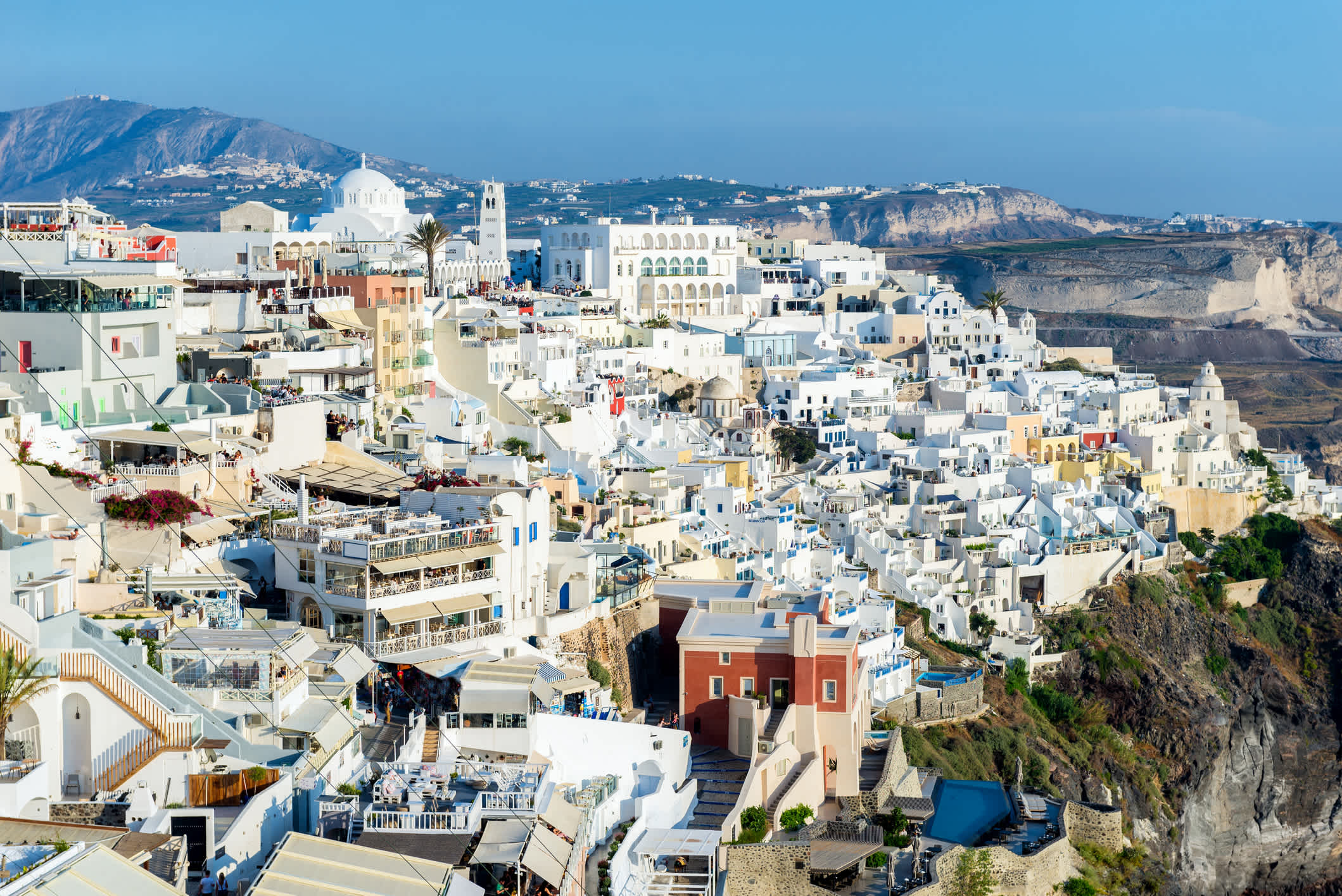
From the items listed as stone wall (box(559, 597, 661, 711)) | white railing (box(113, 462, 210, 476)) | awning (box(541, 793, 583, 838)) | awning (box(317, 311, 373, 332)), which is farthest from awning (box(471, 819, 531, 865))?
awning (box(317, 311, 373, 332))

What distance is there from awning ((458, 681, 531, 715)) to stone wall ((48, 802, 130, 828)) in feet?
14.8

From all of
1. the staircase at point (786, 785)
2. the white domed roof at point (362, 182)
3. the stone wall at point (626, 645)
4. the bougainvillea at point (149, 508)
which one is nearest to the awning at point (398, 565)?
the stone wall at point (626, 645)

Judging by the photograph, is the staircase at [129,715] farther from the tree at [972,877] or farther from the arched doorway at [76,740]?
the tree at [972,877]

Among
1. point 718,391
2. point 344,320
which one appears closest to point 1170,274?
point 718,391

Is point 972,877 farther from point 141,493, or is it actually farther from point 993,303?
point 993,303

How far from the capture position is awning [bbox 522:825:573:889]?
14914 millimetres

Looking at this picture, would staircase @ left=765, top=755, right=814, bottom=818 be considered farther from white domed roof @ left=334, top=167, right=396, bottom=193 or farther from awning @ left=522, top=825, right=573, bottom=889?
white domed roof @ left=334, top=167, right=396, bottom=193

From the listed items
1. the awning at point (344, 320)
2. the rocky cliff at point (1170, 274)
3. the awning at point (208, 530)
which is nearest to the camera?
the awning at point (208, 530)

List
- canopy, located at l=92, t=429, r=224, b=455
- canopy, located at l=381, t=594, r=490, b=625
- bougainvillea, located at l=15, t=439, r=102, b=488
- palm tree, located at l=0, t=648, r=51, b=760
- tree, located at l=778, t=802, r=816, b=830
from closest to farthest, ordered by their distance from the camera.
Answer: palm tree, located at l=0, t=648, r=51, b=760
canopy, located at l=381, t=594, r=490, b=625
tree, located at l=778, t=802, r=816, b=830
bougainvillea, located at l=15, t=439, r=102, b=488
canopy, located at l=92, t=429, r=224, b=455

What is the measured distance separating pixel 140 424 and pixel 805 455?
21.2 metres

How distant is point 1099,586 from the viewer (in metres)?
42.5

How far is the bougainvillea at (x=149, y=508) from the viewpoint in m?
21.8

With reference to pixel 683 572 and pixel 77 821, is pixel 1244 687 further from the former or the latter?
pixel 77 821

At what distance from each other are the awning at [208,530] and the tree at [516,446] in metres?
11.3
